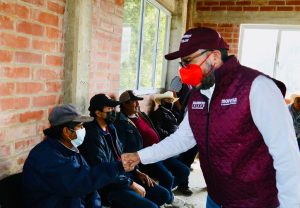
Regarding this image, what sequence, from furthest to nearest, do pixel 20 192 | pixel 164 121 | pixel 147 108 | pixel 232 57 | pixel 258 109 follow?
1. pixel 147 108
2. pixel 164 121
3. pixel 20 192
4. pixel 232 57
5. pixel 258 109

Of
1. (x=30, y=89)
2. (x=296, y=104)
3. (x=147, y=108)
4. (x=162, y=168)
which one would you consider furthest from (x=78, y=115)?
(x=296, y=104)

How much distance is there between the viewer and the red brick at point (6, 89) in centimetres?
190

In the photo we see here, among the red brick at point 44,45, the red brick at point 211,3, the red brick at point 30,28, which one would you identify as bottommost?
the red brick at point 44,45

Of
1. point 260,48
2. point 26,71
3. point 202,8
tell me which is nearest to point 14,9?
point 26,71

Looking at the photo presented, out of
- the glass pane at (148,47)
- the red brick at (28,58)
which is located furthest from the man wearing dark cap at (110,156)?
the glass pane at (148,47)

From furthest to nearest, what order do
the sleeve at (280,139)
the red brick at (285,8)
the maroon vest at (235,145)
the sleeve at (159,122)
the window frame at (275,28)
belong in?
1. the window frame at (275,28)
2. the red brick at (285,8)
3. the sleeve at (159,122)
4. the maroon vest at (235,145)
5. the sleeve at (280,139)

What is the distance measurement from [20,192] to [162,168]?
180 cm

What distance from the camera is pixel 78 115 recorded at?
2111 mm

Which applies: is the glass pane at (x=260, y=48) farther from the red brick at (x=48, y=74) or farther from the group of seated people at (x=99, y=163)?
the red brick at (x=48, y=74)

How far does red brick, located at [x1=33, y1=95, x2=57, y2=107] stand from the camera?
87.7 inches

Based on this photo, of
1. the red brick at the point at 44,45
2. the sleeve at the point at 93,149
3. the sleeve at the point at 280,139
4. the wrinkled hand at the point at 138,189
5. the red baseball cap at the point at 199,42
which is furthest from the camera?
the wrinkled hand at the point at 138,189

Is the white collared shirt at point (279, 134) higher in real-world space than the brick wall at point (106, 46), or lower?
lower

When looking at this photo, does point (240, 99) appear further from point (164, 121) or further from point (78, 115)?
point (164, 121)

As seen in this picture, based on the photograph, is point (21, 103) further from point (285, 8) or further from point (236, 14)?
point (285, 8)
